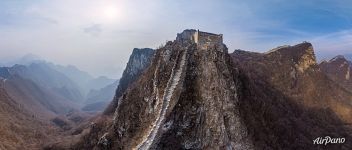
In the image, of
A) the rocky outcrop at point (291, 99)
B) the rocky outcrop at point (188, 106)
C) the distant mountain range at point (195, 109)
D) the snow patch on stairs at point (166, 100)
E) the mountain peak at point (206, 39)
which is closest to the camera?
the snow patch on stairs at point (166, 100)

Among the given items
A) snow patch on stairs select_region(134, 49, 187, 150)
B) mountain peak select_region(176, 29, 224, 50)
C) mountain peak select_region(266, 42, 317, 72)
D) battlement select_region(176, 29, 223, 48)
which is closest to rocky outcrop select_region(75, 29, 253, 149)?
snow patch on stairs select_region(134, 49, 187, 150)

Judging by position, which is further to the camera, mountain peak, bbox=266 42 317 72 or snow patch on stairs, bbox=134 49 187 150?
mountain peak, bbox=266 42 317 72

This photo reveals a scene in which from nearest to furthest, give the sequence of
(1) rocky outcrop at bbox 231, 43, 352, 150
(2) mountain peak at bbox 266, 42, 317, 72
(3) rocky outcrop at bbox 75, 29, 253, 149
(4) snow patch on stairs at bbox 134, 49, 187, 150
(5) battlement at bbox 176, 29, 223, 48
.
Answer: (4) snow patch on stairs at bbox 134, 49, 187, 150 < (3) rocky outcrop at bbox 75, 29, 253, 149 < (5) battlement at bbox 176, 29, 223, 48 < (1) rocky outcrop at bbox 231, 43, 352, 150 < (2) mountain peak at bbox 266, 42, 317, 72

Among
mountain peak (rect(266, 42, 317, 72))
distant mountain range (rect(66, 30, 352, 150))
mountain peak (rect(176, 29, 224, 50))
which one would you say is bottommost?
distant mountain range (rect(66, 30, 352, 150))

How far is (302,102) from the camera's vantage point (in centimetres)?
16600

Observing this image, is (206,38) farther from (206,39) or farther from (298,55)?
(298,55)

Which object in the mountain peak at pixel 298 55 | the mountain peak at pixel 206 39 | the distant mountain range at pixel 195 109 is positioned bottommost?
the distant mountain range at pixel 195 109

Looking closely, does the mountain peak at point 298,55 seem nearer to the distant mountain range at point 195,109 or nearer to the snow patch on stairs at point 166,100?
the distant mountain range at point 195,109

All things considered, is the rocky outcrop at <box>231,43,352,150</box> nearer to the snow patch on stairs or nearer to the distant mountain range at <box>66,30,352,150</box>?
the distant mountain range at <box>66,30,352,150</box>

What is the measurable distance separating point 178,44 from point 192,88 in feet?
32.4

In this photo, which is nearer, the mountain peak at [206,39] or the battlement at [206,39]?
the mountain peak at [206,39]

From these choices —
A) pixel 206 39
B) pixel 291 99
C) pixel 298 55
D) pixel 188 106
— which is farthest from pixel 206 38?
pixel 298 55

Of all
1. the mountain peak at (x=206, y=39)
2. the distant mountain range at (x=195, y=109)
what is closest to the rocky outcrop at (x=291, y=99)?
the distant mountain range at (x=195, y=109)

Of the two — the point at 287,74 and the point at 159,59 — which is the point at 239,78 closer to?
the point at 159,59
